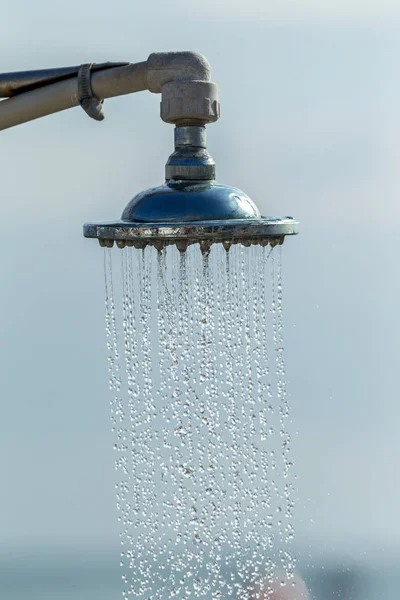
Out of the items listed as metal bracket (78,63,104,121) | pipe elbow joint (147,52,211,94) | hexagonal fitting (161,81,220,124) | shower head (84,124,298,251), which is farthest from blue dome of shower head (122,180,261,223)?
metal bracket (78,63,104,121)

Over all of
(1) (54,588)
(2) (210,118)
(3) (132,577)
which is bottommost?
(3) (132,577)

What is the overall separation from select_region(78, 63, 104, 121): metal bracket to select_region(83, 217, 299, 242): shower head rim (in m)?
0.45

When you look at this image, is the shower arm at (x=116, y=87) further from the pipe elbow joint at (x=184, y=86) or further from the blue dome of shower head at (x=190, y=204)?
the blue dome of shower head at (x=190, y=204)

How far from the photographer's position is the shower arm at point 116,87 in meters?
2.48

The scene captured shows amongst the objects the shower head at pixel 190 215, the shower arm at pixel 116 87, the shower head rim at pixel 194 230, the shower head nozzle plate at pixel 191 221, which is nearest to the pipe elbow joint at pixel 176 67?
the shower arm at pixel 116 87

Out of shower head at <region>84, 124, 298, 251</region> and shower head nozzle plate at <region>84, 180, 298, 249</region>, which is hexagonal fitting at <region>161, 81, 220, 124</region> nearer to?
shower head at <region>84, 124, 298, 251</region>

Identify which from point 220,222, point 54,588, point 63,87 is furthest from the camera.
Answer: point 54,588

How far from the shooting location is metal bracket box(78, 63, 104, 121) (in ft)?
8.93

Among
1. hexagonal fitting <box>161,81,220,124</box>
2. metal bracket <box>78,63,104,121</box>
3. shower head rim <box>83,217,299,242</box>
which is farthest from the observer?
metal bracket <box>78,63,104,121</box>

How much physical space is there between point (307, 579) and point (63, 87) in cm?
863

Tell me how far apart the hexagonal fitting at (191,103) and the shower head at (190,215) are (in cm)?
3

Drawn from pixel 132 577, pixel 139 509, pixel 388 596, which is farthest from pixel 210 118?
pixel 388 596

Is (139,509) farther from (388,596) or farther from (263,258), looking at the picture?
(388,596)

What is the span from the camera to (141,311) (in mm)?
2783
